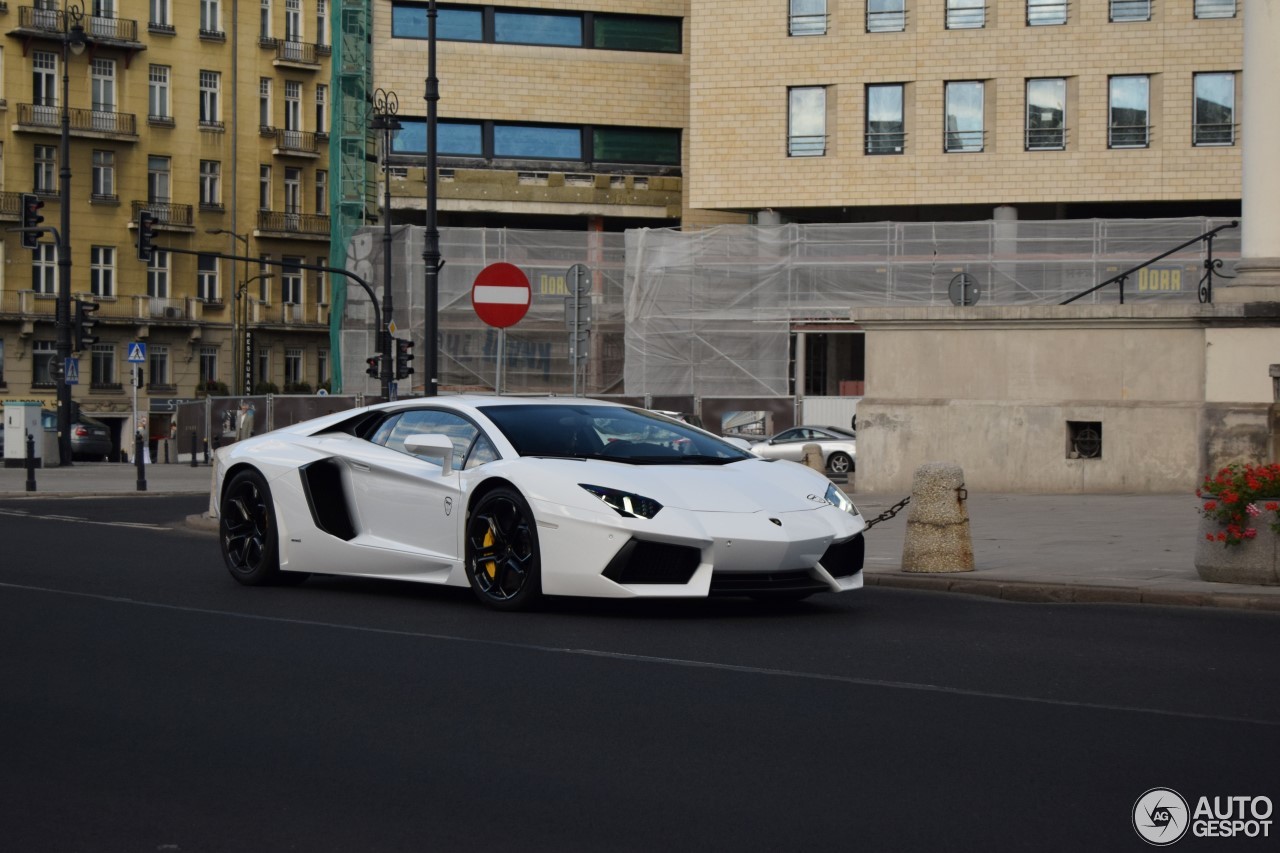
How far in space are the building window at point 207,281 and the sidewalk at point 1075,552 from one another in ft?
186

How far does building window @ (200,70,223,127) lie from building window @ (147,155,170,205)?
246cm

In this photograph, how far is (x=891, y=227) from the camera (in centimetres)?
4591

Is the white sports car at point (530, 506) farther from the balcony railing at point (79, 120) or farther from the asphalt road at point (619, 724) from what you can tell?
the balcony railing at point (79, 120)

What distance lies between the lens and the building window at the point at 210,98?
251 feet

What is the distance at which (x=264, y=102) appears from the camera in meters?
78.6

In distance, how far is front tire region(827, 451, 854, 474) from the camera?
39.0 m

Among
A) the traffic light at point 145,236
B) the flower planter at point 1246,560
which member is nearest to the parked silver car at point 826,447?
the traffic light at point 145,236

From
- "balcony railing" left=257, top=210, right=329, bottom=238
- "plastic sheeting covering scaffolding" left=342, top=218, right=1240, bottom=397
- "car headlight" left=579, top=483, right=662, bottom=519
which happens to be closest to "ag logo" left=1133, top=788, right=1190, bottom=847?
"car headlight" left=579, top=483, right=662, bottom=519

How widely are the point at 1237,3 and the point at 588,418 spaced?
38077mm

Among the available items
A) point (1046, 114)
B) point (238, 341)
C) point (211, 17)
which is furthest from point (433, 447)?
point (211, 17)

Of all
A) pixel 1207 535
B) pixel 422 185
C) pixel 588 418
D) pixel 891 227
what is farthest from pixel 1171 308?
pixel 422 185

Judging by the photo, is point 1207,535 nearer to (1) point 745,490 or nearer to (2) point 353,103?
(1) point 745,490

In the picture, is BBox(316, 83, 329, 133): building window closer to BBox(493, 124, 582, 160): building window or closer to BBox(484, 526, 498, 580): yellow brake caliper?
BBox(493, 124, 582, 160): building window

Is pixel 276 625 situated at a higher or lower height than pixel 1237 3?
lower
